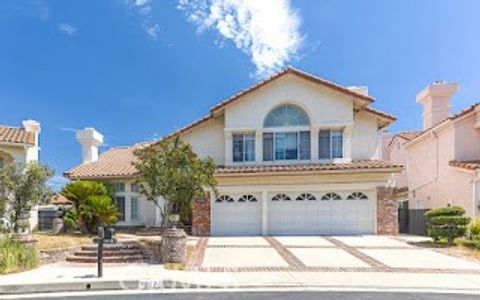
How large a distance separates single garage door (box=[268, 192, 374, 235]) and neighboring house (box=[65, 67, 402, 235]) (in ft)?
0.17

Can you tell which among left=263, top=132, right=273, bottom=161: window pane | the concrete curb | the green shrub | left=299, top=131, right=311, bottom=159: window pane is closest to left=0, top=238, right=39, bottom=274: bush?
the concrete curb

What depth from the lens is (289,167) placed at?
20547mm

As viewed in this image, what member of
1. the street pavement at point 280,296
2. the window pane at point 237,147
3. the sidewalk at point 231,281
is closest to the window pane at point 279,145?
the window pane at point 237,147

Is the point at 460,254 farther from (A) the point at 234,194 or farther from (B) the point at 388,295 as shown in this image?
(A) the point at 234,194

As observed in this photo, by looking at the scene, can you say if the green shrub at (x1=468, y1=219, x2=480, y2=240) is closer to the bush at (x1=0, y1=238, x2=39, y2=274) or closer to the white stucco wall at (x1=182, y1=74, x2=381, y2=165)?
the white stucco wall at (x1=182, y1=74, x2=381, y2=165)

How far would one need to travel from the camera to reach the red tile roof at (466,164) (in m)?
19.5

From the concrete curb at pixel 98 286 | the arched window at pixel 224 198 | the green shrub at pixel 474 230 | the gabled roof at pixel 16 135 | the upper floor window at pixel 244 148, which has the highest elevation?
the gabled roof at pixel 16 135

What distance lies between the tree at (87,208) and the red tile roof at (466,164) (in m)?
18.7

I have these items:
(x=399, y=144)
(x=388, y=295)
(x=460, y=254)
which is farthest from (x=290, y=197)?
(x=399, y=144)

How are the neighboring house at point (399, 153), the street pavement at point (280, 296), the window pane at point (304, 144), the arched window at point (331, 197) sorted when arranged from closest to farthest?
the street pavement at point (280, 296), the arched window at point (331, 197), the window pane at point (304, 144), the neighboring house at point (399, 153)

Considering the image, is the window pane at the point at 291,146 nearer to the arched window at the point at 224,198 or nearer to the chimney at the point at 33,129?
the arched window at the point at 224,198

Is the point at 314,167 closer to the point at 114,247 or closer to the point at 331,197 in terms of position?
the point at 331,197

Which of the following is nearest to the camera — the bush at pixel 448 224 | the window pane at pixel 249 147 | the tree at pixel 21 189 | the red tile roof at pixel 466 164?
the tree at pixel 21 189

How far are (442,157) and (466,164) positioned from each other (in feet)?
9.90
